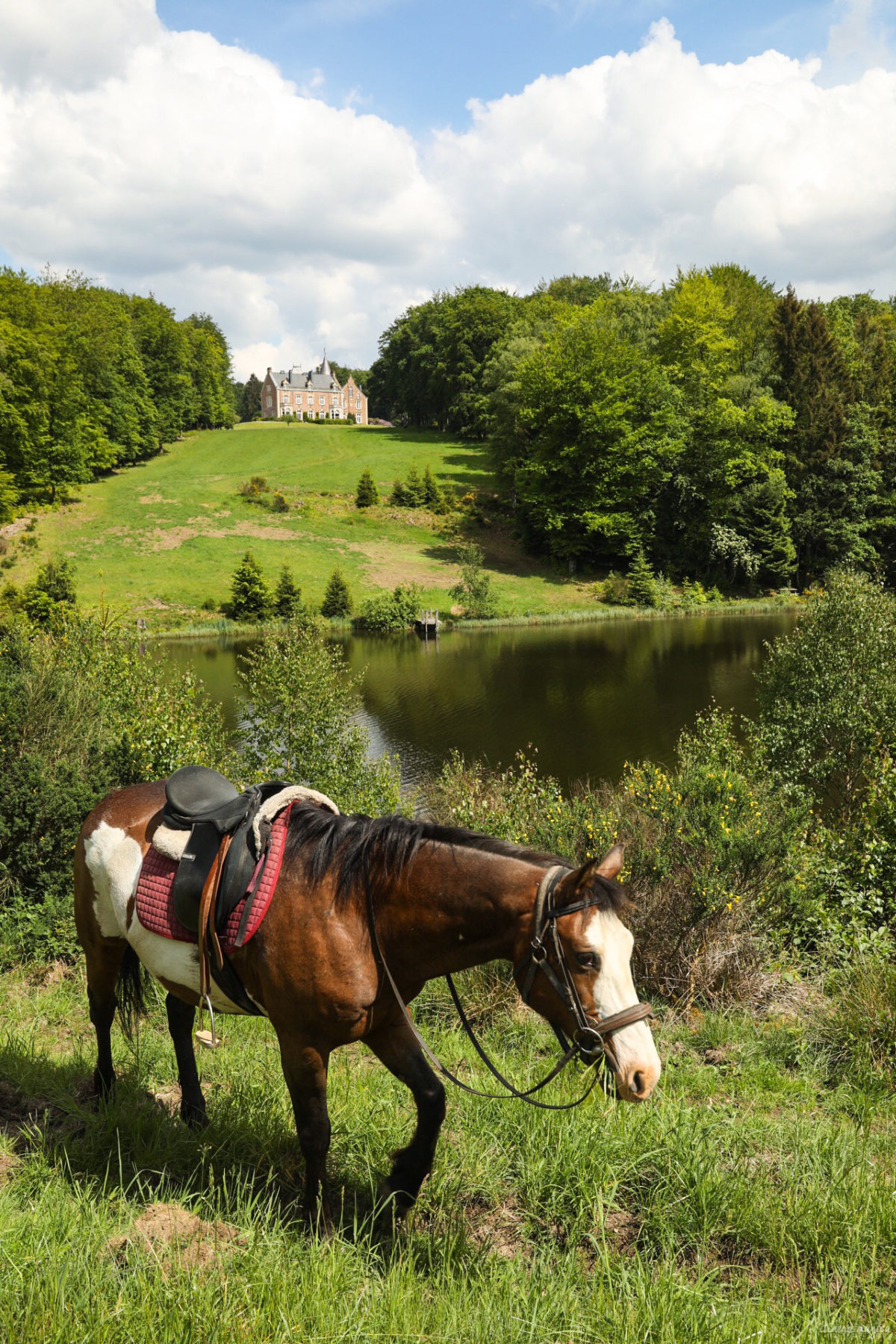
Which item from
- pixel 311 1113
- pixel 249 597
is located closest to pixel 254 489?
pixel 249 597

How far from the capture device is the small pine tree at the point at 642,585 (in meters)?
47.8

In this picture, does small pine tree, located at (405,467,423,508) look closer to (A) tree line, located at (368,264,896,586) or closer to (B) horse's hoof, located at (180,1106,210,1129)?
(A) tree line, located at (368,264,896,586)

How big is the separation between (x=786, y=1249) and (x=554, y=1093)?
1470 millimetres

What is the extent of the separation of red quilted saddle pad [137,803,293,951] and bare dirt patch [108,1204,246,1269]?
1035 millimetres

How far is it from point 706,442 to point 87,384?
44.7 meters

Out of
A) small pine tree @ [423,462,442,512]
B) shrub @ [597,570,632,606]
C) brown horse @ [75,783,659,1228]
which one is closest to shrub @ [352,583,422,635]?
shrub @ [597,570,632,606]

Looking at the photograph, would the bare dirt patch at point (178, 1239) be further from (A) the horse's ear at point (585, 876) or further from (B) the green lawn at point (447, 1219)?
(A) the horse's ear at point (585, 876)

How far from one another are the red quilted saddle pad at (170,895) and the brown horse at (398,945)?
0.05 metres

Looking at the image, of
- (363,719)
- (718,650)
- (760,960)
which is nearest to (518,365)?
(718,650)

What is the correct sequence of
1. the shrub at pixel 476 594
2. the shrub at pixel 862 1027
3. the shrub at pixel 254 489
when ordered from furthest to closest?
the shrub at pixel 254 489 → the shrub at pixel 476 594 → the shrub at pixel 862 1027

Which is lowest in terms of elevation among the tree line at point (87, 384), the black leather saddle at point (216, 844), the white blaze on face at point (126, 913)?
the white blaze on face at point (126, 913)

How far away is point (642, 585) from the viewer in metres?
48.3

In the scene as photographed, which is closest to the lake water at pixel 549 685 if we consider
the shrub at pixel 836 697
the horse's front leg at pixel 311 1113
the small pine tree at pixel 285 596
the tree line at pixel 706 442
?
the shrub at pixel 836 697

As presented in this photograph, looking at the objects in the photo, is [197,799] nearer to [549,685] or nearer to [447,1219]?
[447,1219]
